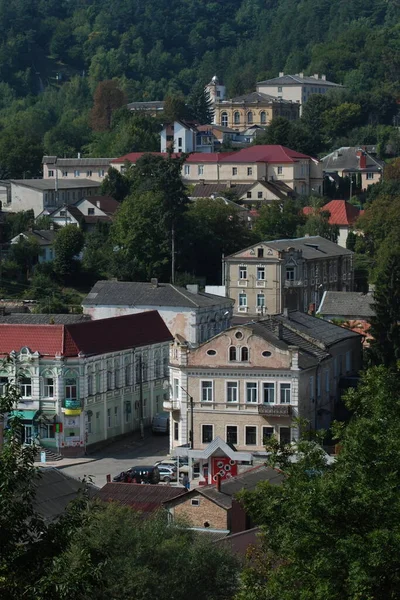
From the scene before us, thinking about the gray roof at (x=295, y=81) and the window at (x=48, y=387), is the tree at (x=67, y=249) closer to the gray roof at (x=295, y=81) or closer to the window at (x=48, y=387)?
the window at (x=48, y=387)

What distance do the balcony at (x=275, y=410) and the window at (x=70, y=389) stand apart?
23.5 ft

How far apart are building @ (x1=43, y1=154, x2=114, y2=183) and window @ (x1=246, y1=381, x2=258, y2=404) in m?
60.4

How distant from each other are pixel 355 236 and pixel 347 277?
909 cm

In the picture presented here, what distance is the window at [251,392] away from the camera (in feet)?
160

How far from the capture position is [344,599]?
907 inches

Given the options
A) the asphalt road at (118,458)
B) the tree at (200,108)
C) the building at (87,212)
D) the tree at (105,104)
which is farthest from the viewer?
the tree at (105,104)

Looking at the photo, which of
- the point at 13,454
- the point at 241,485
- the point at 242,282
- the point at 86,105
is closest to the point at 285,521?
the point at 13,454

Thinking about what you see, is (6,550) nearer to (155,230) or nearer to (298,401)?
(298,401)

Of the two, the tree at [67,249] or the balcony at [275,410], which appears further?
the tree at [67,249]

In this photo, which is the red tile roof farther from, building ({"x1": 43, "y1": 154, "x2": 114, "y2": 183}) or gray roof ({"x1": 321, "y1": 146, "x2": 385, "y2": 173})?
gray roof ({"x1": 321, "y1": 146, "x2": 385, "y2": 173})

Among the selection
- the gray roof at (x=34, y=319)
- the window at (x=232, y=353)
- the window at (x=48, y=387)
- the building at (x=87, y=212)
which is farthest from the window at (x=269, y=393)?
the building at (x=87, y=212)

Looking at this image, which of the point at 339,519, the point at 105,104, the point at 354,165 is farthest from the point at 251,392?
the point at 105,104

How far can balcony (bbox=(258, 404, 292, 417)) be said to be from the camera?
47.9m

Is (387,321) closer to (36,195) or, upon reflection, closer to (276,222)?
(276,222)
